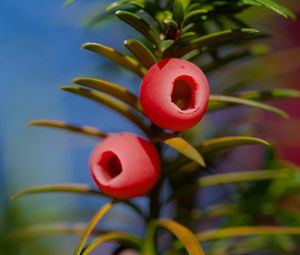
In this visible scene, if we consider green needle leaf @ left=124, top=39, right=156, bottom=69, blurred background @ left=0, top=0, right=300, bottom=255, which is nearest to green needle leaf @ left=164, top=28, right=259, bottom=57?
green needle leaf @ left=124, top=39, right=156, bottom=69

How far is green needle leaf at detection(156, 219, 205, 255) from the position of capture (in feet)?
1.31

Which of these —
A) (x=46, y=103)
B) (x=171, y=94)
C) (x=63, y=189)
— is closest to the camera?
(x=171, y=94)

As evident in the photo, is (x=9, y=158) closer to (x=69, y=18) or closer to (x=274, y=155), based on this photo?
(x=69, y=18)

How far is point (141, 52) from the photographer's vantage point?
1.37 ft

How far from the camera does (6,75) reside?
1109 mm

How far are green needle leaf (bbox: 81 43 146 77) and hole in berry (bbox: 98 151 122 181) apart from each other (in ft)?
0.28

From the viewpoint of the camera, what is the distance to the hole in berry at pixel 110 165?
0.43m

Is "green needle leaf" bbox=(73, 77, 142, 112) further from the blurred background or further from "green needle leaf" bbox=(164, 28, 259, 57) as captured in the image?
the blurred background

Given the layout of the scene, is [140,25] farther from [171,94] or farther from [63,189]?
[63,189]

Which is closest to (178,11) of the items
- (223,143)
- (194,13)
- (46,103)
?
(194,13)

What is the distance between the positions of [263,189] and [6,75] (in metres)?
0.72

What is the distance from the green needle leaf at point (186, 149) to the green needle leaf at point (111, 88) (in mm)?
67

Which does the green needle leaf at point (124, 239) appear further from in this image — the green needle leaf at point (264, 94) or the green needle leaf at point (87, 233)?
the green needle leaf at point (264, 94)

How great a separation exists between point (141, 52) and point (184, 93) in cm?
5
